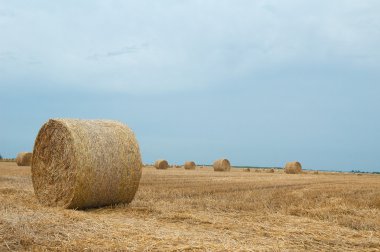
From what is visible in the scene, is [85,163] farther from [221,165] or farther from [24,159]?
[24,159]

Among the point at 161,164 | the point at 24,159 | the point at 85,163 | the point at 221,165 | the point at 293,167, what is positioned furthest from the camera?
the point at 161,164

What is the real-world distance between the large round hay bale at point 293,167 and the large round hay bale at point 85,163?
21.1m

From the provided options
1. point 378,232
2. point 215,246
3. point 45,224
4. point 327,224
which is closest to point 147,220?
point 45,224

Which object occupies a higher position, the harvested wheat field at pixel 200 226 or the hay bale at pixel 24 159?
the hay bale at pixel 24 159

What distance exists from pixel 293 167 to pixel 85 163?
22.4 meters

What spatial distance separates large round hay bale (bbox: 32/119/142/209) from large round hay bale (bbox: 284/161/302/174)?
21069mm

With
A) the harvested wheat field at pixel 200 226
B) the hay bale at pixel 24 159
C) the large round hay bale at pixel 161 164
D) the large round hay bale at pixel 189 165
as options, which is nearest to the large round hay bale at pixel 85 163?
the harvested wheat field at pixel 200 226

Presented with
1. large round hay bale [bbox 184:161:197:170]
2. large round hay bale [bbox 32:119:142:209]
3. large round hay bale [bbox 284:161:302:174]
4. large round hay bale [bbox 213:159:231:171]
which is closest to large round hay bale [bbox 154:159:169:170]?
large round hay bale [bbox 184:161:197:170]

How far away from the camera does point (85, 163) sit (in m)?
9.12

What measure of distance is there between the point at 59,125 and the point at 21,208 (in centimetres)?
217

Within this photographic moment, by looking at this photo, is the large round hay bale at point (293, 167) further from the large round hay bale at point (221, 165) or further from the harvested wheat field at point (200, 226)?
the harvested wheat field at point (200, 226)

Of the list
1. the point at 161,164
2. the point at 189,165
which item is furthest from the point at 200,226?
the point at 189,165

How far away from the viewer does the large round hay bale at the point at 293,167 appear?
2955cm

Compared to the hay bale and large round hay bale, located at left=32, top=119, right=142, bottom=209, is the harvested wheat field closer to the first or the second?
large round hay bale, located at left=32, top=119, right=142, bottom=209
